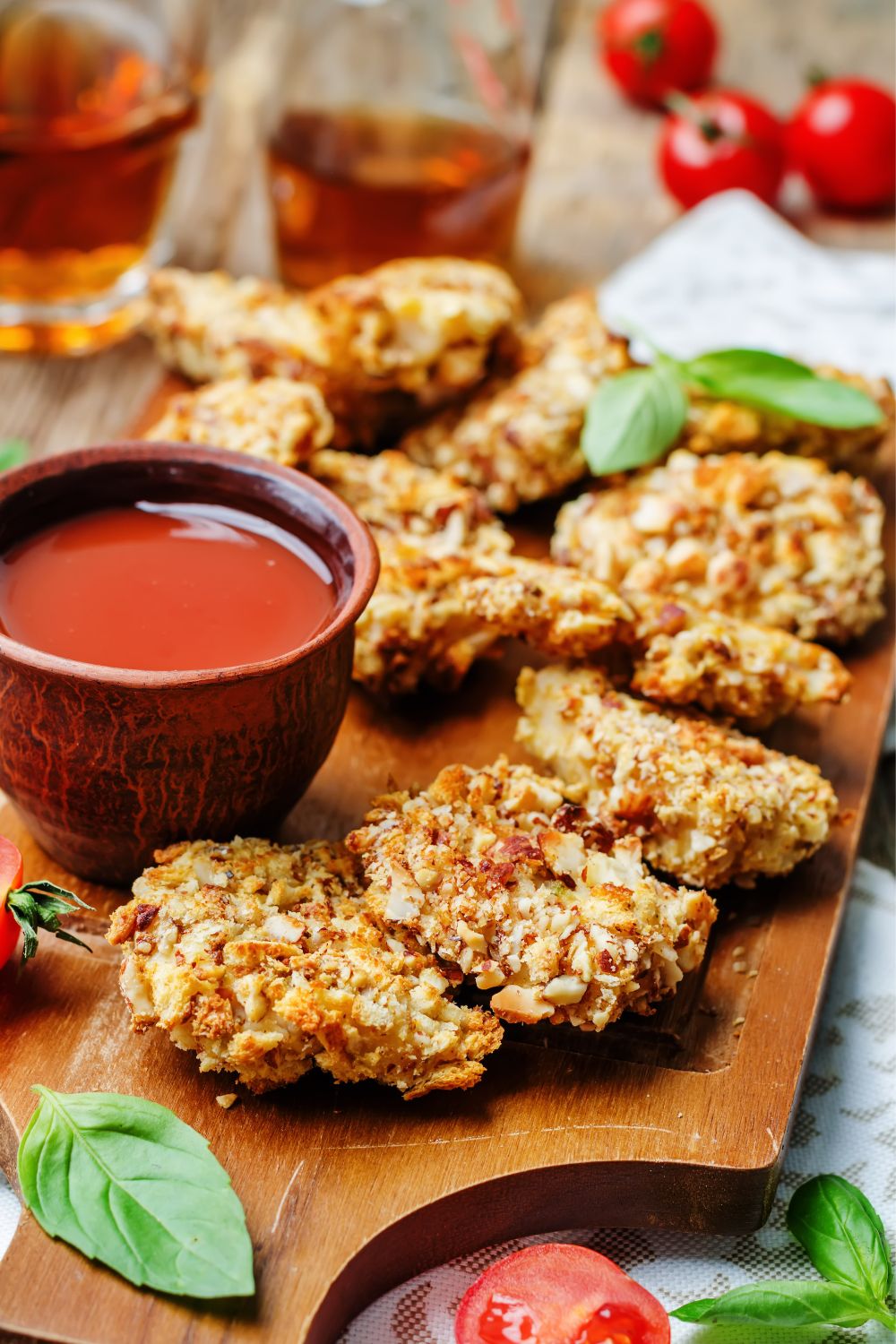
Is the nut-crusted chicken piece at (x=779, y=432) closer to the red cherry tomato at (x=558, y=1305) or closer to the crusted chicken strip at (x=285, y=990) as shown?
the crusted chicken strip at (x=285, y=990)

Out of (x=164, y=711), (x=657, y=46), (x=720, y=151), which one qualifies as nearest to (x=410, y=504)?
(x=164, y=711)

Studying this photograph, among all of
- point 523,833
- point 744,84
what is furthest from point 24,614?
point 744,84

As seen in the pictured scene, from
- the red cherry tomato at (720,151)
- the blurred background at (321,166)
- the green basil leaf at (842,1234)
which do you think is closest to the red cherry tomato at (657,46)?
the blurred background at (321,166)

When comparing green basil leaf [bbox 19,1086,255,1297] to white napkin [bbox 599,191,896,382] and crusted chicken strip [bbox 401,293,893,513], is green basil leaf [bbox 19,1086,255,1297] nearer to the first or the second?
crusted chicken strip [bbox 401,293,893,513]

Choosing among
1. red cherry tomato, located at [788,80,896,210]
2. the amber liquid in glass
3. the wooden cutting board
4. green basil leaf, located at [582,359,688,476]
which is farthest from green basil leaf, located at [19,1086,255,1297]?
red cherry tomato, located at [788,80,896,210]

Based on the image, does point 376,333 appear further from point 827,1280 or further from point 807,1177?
point 827,1280

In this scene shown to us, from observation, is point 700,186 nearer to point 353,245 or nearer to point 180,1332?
point 353,245
